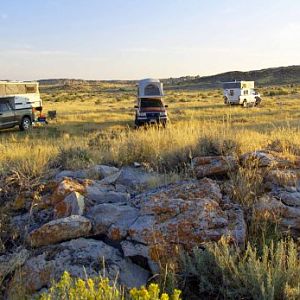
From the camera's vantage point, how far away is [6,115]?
2395 centimetres

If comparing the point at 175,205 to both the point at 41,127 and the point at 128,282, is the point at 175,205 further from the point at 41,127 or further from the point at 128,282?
the point at 41,127

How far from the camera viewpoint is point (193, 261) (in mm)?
4062

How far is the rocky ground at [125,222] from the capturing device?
4.11m

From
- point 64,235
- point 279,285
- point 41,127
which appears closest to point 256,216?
point 279,285

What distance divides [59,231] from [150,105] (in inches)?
772

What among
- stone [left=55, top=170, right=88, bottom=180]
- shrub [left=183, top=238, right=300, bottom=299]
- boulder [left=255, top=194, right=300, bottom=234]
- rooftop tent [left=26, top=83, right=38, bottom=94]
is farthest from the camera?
rooftop tent [left=26, top=83, right=38, bottom=94]

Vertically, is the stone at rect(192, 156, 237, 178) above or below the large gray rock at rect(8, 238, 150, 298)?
above

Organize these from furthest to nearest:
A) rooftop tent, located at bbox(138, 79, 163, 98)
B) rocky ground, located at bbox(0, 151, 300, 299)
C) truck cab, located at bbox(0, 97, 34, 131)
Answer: rooftop tent, located at bbox(138, 79, 163, 98), truck cab, located at bbox(0, 97, 34, 131), rocky ground, located at bbox(0, 151, 300, 299)

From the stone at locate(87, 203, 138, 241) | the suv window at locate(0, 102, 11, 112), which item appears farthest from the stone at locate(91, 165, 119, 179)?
the suv window at locate(0, 102, 11, 112)

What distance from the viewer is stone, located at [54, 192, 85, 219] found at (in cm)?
490

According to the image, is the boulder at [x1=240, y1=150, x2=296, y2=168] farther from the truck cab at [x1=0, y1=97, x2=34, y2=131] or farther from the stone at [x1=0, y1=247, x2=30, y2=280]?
the truck cab at [x1=0, y1=97, x2=34, y2=131]

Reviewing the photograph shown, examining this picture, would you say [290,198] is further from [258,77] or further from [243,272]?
[258,77]

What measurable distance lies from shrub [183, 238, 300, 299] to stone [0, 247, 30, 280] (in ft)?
4.85

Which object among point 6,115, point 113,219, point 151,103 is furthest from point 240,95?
point 113,219
